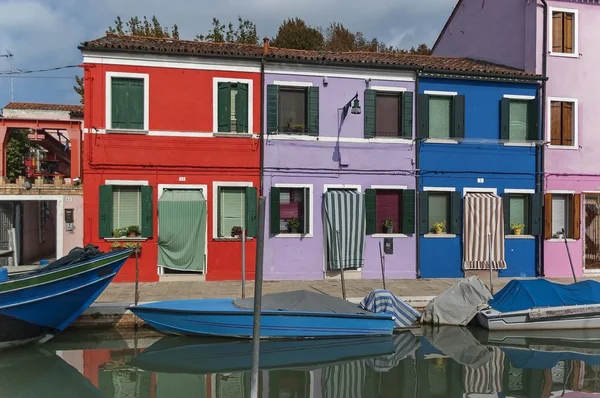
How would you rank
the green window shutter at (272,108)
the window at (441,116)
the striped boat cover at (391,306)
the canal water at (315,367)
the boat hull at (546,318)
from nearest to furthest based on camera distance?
the canal water at (315,367)
the striped boat cover at (391,306)
the boat hull at (546,318)
the green window shutter at (272,108)
the window at (441,116)

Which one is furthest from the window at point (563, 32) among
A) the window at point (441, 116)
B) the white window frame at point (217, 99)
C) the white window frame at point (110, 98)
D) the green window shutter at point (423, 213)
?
the white window frame at point (110, 98)

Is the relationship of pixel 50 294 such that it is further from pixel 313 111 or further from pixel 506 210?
pixel 506 210

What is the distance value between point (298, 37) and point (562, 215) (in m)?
15.2

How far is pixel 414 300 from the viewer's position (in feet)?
34.0

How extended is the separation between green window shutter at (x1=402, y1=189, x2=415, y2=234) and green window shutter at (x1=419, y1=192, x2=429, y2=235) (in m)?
A: 0.23

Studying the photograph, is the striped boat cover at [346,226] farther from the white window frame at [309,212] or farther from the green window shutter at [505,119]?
the green window shutter at [505,119]

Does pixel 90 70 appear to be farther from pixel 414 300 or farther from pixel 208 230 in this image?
pixel 414 300

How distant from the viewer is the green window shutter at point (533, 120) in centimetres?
1375

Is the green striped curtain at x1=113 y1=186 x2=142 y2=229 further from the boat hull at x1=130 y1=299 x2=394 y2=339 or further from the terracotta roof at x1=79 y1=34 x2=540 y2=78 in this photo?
the boat hull at x1=130 y1=299 x2=394 y2=339

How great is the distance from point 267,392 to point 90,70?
9.21 m

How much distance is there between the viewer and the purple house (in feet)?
45.3

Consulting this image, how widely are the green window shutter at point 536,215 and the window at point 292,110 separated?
6.70 m

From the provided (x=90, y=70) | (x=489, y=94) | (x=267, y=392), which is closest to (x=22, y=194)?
(x=90, y=70)

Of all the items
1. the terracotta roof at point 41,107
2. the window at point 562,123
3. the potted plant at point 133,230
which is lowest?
the potted plant at point 133,230
